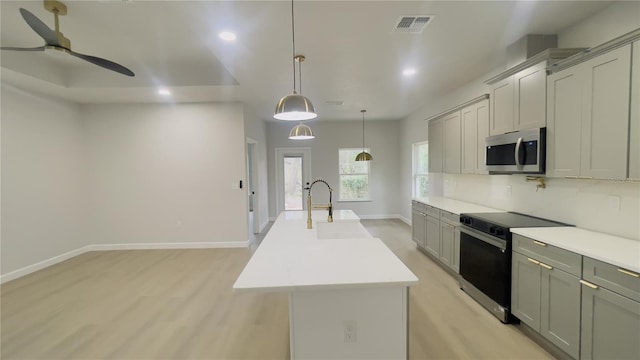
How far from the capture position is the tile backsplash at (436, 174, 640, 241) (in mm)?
2088

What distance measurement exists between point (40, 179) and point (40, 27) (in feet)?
10.5

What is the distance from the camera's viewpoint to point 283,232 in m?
2.49

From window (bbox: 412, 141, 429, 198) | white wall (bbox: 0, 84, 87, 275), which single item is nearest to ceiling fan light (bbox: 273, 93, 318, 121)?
white wall (bbox: 0, 84, 87, 275)

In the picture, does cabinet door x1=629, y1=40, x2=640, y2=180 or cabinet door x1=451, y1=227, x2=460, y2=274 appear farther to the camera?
cabinet door x1=451, y1=227, x2=460, y2=274

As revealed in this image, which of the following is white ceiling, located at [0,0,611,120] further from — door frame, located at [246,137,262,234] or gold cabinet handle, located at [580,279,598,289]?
gold cabinet handle, located at [580,279,598,289]

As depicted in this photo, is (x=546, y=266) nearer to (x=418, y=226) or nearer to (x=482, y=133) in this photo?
(x=482, y=133)

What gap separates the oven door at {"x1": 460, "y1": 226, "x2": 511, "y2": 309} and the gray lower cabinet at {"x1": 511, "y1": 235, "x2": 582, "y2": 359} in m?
0.06

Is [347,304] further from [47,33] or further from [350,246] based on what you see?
[47,33]

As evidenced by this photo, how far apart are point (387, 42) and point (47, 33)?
2.92m

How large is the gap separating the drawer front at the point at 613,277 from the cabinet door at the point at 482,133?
1.62m

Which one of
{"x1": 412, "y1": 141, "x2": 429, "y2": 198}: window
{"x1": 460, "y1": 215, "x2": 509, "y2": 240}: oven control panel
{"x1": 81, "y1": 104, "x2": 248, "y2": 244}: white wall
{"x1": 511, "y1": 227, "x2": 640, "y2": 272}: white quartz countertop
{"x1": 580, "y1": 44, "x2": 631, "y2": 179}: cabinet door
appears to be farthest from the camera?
{"x1": 412, "y1": 141, "x2": 429, "y2": 198}: window

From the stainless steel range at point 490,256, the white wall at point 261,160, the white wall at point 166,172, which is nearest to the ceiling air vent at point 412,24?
the stainless steel range at point 490,256

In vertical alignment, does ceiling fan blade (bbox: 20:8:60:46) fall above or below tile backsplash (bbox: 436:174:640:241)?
above

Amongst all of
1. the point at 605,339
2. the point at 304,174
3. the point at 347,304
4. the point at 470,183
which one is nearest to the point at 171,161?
the point at 304,174
